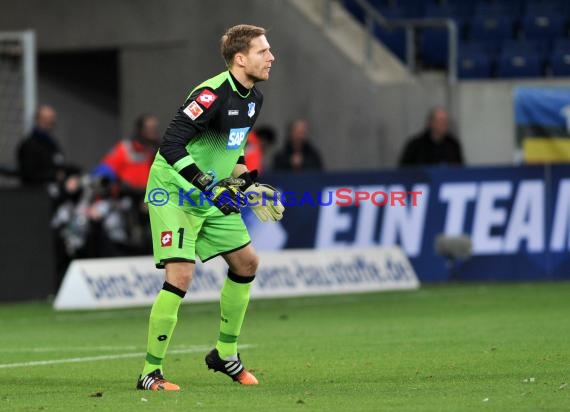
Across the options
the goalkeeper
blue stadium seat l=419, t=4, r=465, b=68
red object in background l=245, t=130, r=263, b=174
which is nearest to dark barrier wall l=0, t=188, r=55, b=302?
red object in background l=245, t=130, r=263, b=174

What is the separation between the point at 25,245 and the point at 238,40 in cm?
952

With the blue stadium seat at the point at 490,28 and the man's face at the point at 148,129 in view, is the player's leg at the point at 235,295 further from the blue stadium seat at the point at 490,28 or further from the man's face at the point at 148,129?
the blue stadium seat at the point at 490,28

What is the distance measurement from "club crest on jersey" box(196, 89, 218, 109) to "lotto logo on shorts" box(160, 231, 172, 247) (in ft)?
2.70

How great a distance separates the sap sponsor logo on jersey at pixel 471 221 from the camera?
63.4 ft

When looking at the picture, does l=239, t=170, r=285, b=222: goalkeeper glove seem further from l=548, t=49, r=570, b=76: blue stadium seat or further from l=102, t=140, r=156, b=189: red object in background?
l=548, t=49, r=570, b=76: blue stadium seat

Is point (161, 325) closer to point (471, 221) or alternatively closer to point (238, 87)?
point (238, 87)

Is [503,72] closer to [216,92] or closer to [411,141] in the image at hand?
[411,141]

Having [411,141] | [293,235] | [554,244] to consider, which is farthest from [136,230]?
[554,244]

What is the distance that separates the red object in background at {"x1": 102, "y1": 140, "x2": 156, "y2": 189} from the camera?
19500mm

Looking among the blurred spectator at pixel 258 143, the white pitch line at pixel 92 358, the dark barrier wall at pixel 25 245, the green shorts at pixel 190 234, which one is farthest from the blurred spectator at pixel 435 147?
the green shorts at pixel 190 234

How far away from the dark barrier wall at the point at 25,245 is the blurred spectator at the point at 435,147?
497 cm

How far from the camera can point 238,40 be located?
9430 mm

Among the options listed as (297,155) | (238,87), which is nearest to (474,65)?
(297,155)

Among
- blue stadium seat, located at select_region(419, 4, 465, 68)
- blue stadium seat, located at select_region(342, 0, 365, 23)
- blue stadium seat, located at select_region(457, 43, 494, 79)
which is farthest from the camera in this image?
blue stadium seat, located at select_region(342, 0, 365, 23)
